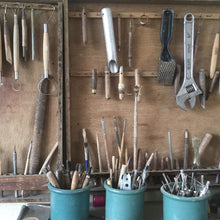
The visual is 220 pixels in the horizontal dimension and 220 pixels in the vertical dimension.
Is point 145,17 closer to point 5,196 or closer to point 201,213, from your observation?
point 201,213

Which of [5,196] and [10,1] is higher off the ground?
[10,1]

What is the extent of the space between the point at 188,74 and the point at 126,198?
75 cm

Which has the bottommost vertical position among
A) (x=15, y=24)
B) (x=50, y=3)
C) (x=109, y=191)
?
(x=109, y=191)

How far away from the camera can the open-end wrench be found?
1407mm

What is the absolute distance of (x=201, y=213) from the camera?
1071 mm

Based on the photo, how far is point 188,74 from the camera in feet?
4.68

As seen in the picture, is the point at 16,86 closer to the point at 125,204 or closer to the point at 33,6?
the point at 33,6

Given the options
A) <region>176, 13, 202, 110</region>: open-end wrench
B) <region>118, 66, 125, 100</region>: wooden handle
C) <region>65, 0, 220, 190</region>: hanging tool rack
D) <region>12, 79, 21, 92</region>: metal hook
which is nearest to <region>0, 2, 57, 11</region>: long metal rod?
<region>65, 0, 220, 190</region>: hanging tool rack

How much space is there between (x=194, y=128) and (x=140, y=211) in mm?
624

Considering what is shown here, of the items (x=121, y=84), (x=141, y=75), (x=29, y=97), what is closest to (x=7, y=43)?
(x=29, y=97)

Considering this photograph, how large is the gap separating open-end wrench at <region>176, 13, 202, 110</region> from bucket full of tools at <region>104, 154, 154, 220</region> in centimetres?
53

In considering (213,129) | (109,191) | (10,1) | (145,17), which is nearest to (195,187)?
(109,191)

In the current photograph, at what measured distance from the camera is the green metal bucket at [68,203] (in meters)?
1.12

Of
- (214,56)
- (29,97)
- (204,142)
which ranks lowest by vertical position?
(204,142)
